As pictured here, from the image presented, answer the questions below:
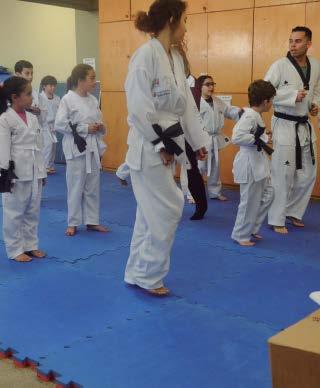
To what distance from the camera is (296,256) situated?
4652mm

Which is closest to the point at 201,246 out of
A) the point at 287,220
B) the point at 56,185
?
the point at 287,220

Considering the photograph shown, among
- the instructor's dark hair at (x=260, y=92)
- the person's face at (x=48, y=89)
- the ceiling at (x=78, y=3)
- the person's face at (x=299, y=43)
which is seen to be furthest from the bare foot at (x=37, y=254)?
the ceiling at (x=78, y=3)

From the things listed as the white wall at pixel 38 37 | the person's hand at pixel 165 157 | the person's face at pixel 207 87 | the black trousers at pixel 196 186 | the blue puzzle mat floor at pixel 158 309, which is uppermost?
the white wall at pixel 38 37

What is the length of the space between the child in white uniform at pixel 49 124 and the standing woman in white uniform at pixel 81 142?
3.67m

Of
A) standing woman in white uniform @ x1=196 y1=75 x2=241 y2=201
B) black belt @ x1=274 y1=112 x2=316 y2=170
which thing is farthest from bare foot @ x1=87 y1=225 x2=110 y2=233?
black belt @ x1=274 y1=112 x2=316 y2=170

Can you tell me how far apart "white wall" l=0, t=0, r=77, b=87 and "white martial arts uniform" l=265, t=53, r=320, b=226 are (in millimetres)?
8401

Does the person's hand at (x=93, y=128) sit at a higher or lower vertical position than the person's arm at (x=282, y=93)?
lower

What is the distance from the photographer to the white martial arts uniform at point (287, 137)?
5.36 meters

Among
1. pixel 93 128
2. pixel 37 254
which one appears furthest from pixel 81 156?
pixel 37 254

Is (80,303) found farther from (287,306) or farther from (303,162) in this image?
(303,162)

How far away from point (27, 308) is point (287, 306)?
1.72 m

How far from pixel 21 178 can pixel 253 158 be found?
2012mm

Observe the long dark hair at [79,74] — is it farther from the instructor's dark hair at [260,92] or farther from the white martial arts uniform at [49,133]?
the white martial arts uniform at [49,133]

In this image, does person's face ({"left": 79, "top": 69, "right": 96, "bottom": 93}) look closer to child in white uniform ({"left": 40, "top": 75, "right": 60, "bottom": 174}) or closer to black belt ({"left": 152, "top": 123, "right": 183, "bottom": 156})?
black belt ({"left": 152, "top": 123, "right": 183, "bottom": 156})
